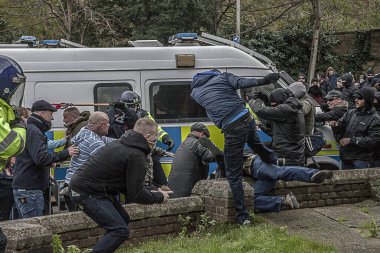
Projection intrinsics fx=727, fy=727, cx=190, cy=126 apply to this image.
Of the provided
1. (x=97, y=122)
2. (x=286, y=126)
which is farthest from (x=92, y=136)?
(x=286, y=126)

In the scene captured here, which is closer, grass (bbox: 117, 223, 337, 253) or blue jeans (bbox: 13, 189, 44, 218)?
grass (bbox: 117, 223, 337, 253)

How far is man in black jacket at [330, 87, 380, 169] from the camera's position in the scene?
33.5ft

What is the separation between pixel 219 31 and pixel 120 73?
17.9 meters

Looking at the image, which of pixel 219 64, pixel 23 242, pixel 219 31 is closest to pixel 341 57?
pixel 219 31

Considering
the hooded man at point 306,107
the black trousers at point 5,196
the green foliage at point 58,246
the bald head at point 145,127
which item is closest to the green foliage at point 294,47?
the hooded man at point 306,107

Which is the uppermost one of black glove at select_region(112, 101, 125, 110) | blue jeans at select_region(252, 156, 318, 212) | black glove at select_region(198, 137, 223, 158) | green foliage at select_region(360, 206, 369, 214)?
black glove at select_region(112, 101, 125, 110)

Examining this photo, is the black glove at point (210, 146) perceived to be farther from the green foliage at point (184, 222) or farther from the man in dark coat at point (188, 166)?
the green foliage at point (184, 222)

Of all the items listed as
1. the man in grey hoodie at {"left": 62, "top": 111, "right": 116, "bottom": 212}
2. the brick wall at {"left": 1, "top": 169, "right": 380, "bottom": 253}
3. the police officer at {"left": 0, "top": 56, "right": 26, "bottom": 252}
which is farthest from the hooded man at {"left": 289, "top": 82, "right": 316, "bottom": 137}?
the police officer at {"left": 0, "top": 56, "right": 26, "bottom": 252}

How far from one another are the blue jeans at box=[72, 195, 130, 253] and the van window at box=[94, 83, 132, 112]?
438 centimetres

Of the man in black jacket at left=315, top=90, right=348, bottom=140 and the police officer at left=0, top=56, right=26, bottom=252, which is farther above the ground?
the police officer at left=0, top=56, right=26, bottom=252

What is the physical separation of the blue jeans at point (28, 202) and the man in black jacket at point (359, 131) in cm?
448

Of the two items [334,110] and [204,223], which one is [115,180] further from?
[334,110]

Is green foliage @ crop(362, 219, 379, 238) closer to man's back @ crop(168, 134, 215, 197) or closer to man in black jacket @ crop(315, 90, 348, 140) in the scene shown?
man's back @ crop(168, 134, 215, 197)

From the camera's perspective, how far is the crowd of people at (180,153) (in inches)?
250
